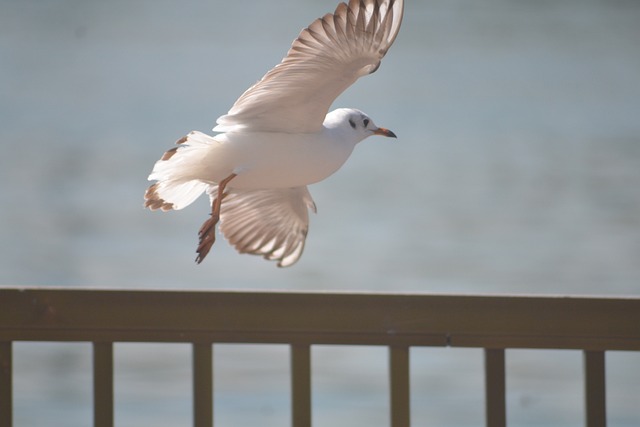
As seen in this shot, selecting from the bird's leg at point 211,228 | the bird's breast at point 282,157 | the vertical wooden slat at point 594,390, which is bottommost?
the vertical wooden slat at point 594,390

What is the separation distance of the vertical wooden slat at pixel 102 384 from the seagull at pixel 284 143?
0.72 ft

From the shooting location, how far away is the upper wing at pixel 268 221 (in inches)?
92.0

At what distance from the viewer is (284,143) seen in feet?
7.14

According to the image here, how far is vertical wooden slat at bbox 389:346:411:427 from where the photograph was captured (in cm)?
182

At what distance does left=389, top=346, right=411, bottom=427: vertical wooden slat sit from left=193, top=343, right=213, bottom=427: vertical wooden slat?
0.30 meters

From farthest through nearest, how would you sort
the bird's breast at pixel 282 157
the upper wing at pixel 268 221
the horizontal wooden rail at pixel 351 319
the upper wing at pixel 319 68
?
the upper wing at pixel 268 221 → the bird's breast at pixel 282 157 → the upper wing at pixel 319 68 → the horizontal wooden rail at pixel 351 319

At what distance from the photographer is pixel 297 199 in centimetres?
250

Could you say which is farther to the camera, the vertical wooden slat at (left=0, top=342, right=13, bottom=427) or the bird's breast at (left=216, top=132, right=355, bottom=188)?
the bird's breast at (left=216, top=132, right=355, bottom=188)

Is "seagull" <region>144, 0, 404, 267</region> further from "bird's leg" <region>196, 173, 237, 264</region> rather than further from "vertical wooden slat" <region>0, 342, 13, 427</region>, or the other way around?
"vertical wooden slat" <region>0, 342, 13, 427</region>

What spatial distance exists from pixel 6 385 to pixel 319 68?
2.62ft


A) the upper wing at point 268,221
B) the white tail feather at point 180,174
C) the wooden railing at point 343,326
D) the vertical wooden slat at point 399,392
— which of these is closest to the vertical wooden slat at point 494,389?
the wooden railing at point 343,326

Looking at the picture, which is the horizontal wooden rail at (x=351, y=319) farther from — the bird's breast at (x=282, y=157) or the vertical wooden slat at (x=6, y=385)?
the bird's breast at (x=282, y=157)

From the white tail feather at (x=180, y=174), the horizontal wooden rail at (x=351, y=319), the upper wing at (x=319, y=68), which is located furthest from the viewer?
the white tail feather at (x=180, y=174)

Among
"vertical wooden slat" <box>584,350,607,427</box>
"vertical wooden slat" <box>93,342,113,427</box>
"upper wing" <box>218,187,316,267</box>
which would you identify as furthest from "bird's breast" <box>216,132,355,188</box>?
"vertical wooden slat" <box>584,350,607,427</box>
